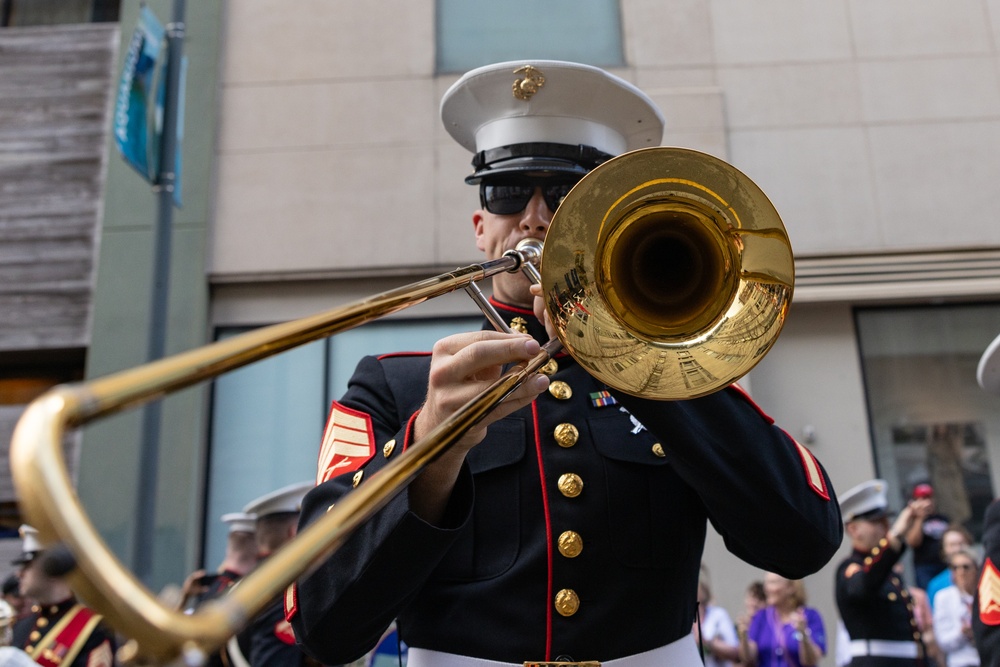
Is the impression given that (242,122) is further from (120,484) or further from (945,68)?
(945,68)

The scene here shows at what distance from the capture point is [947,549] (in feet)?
22.1

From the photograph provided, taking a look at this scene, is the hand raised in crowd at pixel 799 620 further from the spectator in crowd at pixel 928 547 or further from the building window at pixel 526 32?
the building window at pixel 526 32

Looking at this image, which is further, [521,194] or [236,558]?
[236,558]

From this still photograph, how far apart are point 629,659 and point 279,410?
21.5ft

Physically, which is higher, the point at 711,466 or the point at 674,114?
the point at 674,114

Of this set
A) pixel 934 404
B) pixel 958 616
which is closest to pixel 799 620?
pixel 958 616

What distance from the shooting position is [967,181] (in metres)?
8.20

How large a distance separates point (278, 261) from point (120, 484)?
2206 millimetres

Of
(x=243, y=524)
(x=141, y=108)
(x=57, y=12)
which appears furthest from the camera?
(x=57, y=12)

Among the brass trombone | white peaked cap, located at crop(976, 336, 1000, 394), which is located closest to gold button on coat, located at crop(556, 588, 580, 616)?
the brass trombone

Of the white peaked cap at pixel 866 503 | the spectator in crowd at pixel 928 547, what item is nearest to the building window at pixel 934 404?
the spectator in crowd at pixel 928 547

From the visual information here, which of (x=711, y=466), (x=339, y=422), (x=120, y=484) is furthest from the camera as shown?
(x=120, y=484)

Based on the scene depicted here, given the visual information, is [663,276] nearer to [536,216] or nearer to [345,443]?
[536,216]

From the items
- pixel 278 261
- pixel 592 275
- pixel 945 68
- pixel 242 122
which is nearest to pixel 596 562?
pixel 592 275
